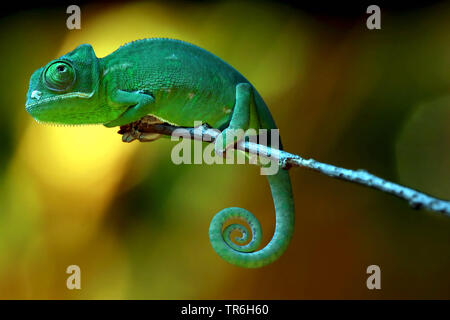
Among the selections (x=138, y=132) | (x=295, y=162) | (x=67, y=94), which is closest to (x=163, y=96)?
(x=138, y=132)

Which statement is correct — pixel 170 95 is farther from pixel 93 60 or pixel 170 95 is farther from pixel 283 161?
pixel 283 161

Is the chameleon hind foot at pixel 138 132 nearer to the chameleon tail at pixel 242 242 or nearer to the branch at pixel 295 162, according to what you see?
the branch at pixel 295 162

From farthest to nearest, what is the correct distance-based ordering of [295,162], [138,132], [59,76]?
1. [138,132]
2. [59,76]
3. [295,162]

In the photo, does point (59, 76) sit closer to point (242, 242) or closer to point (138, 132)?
point (138, 132)

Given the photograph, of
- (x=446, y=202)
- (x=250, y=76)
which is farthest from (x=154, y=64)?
(x=250, y=76)

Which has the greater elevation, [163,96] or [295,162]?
[163,96]

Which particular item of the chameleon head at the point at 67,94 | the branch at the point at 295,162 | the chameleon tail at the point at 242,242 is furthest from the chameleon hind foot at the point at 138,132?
the chameleon tail at the point at 242,242

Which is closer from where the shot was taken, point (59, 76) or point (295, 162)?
point (295, 162)

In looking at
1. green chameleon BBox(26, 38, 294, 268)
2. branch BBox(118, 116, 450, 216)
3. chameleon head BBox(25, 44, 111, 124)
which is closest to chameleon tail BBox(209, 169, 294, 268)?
green chameleon BBox(26, 38, 294, 268)

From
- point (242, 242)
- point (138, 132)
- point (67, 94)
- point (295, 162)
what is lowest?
point (242, 242)
